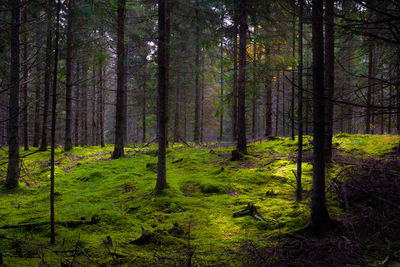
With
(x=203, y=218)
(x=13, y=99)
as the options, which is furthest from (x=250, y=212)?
(x=13, y=99)

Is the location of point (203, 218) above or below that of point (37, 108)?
below

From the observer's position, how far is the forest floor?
3.72 m

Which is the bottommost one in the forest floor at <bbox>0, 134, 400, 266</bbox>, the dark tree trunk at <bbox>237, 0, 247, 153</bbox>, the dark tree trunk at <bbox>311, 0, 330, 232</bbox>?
the forest floor at <bbox>0, 134, 400, 266</bbox>

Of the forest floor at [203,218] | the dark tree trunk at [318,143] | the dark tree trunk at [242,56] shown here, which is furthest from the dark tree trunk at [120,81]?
the dark tree trunk at [318,143]

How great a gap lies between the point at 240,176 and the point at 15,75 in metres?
7.82

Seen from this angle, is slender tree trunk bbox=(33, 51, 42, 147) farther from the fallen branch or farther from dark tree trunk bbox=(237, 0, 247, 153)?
dark tree trunk bbox=(237, 0, 247, 153)

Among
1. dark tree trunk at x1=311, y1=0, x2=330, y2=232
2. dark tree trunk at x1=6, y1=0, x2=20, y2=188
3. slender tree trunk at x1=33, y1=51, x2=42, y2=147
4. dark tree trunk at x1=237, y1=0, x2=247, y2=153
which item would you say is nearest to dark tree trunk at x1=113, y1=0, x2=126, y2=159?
slender tree trunk at x1=33, y1=51, x2=42, y2=147

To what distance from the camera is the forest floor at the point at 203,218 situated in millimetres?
3721

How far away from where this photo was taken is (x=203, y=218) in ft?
18.2

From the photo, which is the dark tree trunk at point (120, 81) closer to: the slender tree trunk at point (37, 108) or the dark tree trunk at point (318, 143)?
the slender tree trunk at point (37, 108)

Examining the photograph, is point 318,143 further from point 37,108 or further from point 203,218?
point 37,108

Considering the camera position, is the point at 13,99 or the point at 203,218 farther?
the point at 13,99

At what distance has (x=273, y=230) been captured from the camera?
4730 millimetres

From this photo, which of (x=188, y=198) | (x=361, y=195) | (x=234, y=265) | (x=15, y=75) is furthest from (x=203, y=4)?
(x=234, y=265)
